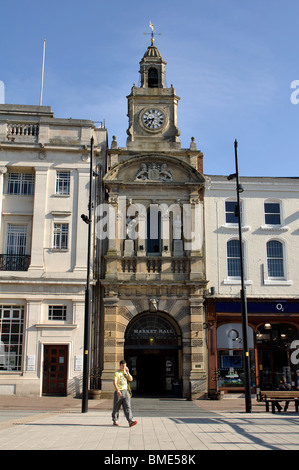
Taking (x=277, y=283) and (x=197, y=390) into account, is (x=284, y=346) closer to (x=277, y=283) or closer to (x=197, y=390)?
(x=277, y=283)

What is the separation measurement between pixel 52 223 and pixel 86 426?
15.1 m

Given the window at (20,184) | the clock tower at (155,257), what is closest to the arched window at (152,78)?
the clock tower at (155,257)

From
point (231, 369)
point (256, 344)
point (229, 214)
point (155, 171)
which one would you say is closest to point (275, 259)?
point (229, 214)

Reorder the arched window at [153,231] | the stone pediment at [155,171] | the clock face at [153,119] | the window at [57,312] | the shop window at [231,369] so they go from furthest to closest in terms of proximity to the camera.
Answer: the clock face at [153,119] → the stone pediment at [155,171] → the arched window at [153,231] → the shop window at [231,369] → the window at [57,312]

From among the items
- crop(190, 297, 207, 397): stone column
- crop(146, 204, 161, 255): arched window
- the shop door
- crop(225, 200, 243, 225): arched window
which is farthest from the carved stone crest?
the shop door

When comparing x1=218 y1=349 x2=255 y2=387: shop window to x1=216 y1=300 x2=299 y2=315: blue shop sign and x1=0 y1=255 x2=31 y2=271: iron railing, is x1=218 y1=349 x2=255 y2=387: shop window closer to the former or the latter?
x1=216 y1=300 x2=299 y2=315: blue shop sign

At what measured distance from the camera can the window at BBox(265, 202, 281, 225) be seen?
29.4m

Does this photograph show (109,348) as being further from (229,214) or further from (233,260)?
(229,214)

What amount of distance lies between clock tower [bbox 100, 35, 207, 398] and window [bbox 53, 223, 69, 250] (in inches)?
89.4

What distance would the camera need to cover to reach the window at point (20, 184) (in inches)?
1107

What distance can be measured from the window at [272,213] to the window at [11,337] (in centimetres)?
1502

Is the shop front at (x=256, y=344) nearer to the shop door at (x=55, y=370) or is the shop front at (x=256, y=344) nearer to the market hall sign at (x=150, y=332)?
the market hall sign at (x=150, y=332)
